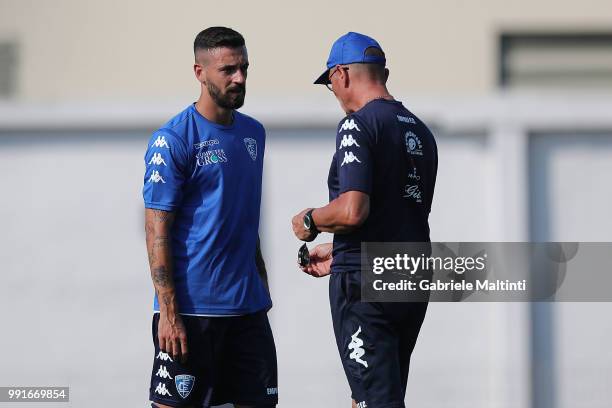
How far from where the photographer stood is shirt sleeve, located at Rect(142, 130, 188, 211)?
4309 millimetres

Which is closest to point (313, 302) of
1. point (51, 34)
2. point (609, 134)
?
point (609, 134)

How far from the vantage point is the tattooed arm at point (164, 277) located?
4.30 meters

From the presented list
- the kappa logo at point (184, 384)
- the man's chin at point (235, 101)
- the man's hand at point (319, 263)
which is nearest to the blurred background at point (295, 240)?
the man's hand at point (319, 263)

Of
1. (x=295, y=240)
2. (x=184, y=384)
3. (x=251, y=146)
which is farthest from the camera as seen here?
(x=295, y=240)

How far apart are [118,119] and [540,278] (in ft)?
8.44

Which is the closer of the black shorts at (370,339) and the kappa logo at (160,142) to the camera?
the black shorts at (370,339)

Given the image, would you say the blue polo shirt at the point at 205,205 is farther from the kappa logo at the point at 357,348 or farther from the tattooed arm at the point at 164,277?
the kappa logo at the point at 357,348

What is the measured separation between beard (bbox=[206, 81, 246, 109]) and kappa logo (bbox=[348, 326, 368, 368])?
41.5 inches

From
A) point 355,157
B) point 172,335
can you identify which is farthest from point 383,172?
point 172,335

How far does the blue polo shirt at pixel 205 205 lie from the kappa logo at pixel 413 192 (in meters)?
0.74

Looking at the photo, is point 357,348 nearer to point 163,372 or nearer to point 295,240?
point 163,372

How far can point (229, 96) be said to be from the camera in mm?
4473

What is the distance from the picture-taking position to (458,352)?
6.38m

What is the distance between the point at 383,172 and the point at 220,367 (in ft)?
3.60
